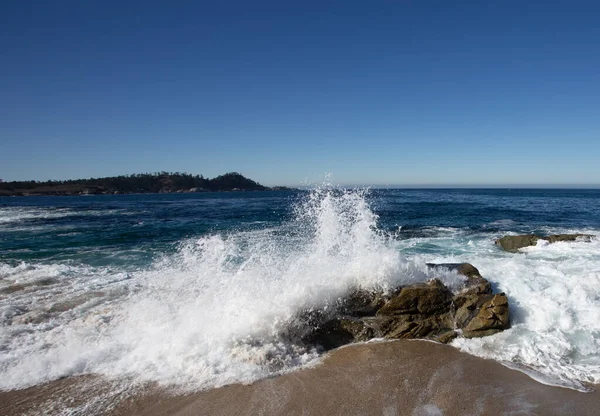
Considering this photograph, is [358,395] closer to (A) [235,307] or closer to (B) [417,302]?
(B) [417,302]

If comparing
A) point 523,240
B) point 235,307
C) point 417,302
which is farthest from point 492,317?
point 523,240

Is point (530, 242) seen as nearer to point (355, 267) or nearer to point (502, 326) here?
point (502, 326)

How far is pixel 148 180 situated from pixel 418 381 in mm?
137996

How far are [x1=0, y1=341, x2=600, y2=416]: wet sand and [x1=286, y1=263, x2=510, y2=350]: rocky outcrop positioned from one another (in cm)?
89

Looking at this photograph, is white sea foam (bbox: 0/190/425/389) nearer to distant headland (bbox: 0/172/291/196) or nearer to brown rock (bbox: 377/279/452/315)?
brown rock (bbox: 377/279/452/315)

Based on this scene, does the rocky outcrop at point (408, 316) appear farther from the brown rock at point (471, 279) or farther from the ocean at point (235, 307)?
the ocean at point (235, 307)

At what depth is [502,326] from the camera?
683cm

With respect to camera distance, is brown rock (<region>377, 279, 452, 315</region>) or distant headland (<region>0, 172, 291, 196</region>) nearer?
brown rock (<region>377, 279, 452, 315</region>)

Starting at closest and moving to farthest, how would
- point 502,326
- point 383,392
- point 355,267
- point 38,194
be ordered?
point 383,392 → point 502,326 → point 355,267 → point 38,194

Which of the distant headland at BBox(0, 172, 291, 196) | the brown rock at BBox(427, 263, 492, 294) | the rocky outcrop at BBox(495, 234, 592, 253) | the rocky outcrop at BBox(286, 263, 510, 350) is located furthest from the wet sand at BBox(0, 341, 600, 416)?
the distant headland at BBox(0, 172, 291, 196)

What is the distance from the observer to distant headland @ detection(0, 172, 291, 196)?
4272 inches

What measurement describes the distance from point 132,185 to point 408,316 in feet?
432

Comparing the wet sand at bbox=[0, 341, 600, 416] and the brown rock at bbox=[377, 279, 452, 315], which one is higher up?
the brown rock at bbox=[377, 279, 452, 315]

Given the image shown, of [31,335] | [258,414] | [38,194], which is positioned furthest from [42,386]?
[38,194]
